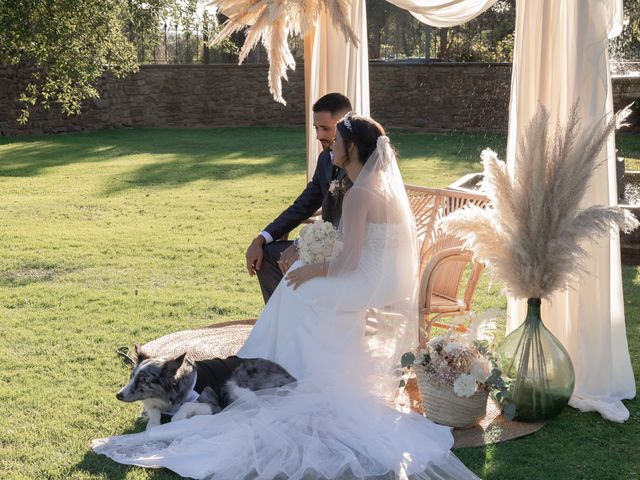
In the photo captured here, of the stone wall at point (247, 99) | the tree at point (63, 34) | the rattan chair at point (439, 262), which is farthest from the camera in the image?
the stone wall at point (247, 99)

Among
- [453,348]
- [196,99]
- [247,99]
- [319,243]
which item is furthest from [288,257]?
[196,99]

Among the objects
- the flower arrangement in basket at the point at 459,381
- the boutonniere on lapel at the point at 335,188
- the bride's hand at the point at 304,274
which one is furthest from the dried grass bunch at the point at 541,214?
the boutonniere on lapel at the point at 335,188

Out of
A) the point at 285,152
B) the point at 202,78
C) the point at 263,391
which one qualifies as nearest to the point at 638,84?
the point at 263,391

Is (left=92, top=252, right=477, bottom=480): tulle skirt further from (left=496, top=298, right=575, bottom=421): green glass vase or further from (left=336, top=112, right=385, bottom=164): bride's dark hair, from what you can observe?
(left=336, top=112, right=385, bottom=164): bride's dark hair

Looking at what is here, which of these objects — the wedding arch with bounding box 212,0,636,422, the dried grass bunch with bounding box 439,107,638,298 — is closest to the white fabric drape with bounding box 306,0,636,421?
the wedding arch with bounding box 212,0,636,422

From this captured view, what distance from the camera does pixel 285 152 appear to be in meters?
→ 16.8

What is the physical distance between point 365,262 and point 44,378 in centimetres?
213

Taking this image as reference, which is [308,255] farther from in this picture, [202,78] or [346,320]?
[202,78]

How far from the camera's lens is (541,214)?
4211 mm

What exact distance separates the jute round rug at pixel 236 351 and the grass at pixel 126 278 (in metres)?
0.09

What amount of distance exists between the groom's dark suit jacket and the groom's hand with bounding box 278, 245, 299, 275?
1.28 feet

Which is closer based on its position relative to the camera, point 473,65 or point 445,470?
point 445,470

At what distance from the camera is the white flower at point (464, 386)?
4.17 metres

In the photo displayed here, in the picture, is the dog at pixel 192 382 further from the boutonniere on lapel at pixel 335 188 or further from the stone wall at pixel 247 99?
the stone wall at pixel 247 99
